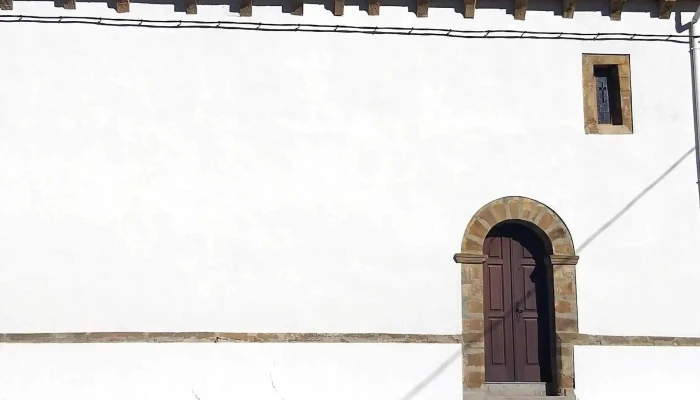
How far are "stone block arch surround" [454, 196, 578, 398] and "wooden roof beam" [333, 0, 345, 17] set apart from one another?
3.18 meters

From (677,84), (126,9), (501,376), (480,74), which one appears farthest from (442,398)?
(126,9)

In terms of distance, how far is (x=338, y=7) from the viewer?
12.1 meters

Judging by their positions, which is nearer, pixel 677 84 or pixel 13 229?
pixel 13 229

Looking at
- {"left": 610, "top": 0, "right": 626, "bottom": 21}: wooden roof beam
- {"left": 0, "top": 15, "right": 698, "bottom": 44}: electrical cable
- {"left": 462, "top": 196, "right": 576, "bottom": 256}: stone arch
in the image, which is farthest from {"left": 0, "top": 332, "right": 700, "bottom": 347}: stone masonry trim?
{"left": 610, "top": 0, "right": 626, "bottom": 21}: wooden roof beam

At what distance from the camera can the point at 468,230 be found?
38.5ft

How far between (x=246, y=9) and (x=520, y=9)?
362 cm

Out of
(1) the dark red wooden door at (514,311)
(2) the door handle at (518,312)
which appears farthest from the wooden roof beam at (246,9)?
(2) the door handle at (518,312)

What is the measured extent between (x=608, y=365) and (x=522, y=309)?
1281 mm

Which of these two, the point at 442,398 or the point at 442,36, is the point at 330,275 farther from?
the point at 442,36

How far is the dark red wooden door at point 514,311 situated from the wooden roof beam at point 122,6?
221 inches

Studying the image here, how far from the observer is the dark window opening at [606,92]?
12.3 meters

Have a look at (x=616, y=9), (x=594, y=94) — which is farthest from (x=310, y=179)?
(x=616, y=9)

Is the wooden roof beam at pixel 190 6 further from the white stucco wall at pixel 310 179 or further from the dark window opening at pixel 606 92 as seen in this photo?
the dark window opening at pixel 606 92

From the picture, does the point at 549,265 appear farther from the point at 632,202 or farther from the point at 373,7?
the point at 373,7
